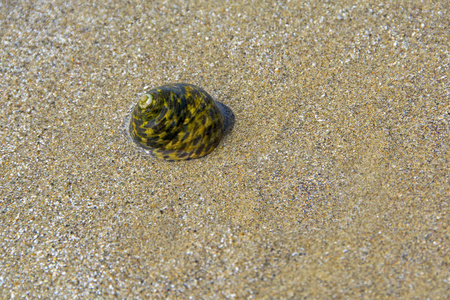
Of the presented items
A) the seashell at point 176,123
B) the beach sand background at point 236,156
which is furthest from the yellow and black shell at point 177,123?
the beach sand background at point 236,156

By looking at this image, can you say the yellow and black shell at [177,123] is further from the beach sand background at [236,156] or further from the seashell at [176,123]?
the beach sand background at [236,156]

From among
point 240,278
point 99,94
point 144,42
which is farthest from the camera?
point 144,42

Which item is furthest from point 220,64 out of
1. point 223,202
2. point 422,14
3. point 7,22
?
point 7,22

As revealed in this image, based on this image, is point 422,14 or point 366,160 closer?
point 366,160

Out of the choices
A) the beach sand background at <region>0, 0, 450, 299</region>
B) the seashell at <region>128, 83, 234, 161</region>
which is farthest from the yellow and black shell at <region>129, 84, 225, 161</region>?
the beach sand background at <region>0, 0, 450, 299</region>

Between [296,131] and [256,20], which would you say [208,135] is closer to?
[296,131]

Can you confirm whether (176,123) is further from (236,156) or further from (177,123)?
(236,156)
